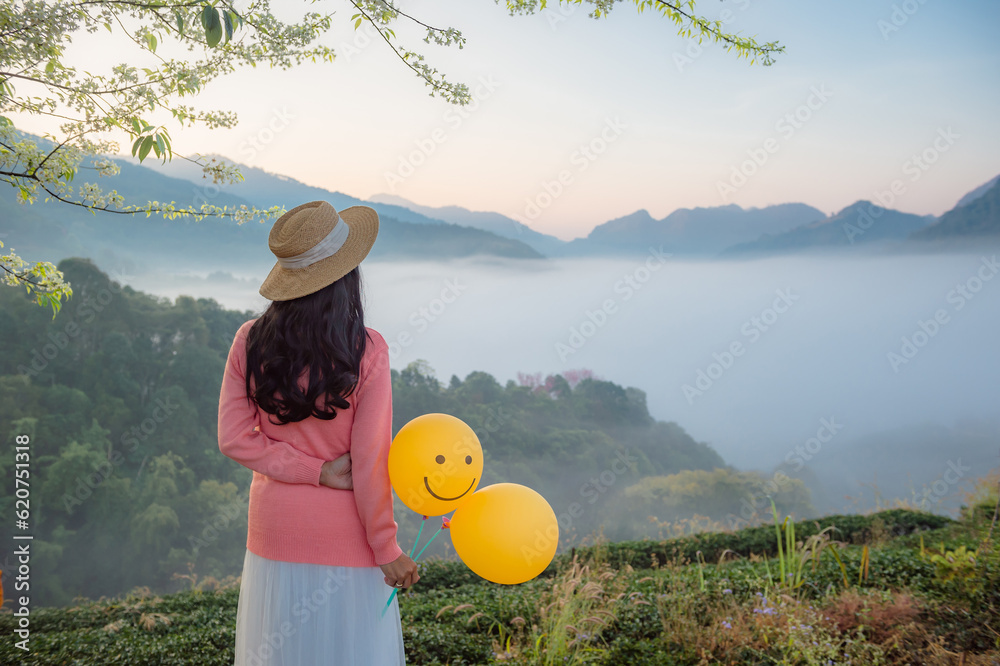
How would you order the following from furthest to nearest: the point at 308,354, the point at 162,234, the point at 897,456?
the point at 162,234, the point at 897,456, the point at 308,354

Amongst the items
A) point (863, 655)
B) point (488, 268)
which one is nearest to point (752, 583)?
point (863, 655)

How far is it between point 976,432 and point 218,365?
21930mm

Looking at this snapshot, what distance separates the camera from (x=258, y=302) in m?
1.71

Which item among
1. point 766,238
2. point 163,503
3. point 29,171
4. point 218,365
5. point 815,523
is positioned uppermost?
point 766,238

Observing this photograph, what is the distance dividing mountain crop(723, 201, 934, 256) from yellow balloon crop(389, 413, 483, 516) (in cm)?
2586

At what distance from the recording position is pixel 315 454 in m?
1.63

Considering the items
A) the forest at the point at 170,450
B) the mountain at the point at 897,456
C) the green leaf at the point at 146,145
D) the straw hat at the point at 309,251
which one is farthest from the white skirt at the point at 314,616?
the mountain at the point at 897,456

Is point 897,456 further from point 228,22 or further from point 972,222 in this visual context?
point 228,22

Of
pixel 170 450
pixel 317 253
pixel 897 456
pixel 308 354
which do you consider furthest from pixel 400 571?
pixel 897 456

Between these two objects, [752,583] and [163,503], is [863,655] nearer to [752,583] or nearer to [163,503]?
[752,583]

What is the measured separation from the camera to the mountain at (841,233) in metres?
24.0

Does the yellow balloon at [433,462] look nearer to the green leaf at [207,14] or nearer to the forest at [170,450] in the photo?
the green leaf at [207,14]

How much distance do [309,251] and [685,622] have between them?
117 inches

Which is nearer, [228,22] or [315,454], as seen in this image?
[315,454]
